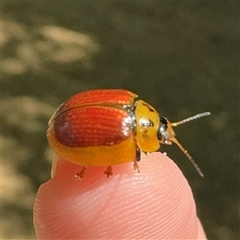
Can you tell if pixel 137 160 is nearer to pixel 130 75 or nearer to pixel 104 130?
pixel 104 130

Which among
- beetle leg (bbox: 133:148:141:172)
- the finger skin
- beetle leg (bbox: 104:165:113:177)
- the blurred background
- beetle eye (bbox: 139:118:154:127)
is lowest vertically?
the blurred background

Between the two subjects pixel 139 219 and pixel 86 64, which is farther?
pixel 86 64

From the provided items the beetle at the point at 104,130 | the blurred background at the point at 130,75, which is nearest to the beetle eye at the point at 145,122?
the beetle at the point at 104,130

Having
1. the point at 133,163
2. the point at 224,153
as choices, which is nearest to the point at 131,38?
the point at 224,153

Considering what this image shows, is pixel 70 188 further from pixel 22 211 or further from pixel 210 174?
pixel 210 174

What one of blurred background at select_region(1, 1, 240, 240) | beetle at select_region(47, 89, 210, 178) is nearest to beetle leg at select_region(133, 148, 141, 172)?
beetle at select_region(47, 89, 210, 178)

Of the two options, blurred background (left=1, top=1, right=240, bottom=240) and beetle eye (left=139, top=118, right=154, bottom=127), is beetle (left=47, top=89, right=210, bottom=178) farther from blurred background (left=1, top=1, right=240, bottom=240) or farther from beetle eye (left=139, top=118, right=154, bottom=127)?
blurred background (left=1, top=1, right=240, bottom=240)

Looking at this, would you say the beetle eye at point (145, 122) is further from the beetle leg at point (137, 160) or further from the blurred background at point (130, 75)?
the blurred background at point (130, 75)
